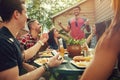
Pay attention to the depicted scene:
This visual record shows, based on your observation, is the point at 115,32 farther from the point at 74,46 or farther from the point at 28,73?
the point at 74,46

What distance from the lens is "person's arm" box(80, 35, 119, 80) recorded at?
1228 millimetres

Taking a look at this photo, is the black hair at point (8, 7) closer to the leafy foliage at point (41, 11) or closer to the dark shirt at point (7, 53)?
the dark shirt at point (7, 53)

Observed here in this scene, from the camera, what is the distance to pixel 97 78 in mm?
1255

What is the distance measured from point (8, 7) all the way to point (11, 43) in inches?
15.8

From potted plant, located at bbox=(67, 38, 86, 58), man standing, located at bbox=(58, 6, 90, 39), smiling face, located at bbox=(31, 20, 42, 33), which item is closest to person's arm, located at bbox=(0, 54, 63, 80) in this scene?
potted plant, located at bbox=(67, 38, 86, 58)

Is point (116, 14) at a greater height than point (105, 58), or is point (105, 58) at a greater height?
point (116, 14)

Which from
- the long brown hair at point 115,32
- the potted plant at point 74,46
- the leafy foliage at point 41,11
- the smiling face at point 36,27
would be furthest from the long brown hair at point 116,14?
the leafy foliage at point 41,11

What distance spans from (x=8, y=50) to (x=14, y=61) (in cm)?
11

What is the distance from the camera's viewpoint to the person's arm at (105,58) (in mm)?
1228

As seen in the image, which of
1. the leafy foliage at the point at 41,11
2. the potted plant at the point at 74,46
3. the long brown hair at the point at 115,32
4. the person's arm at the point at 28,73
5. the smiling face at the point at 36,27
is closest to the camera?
the long brown hair at the point at 115,32

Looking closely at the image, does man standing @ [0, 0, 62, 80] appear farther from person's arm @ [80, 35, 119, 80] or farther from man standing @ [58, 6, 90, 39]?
man standing @ [58, 6, 90, 39]

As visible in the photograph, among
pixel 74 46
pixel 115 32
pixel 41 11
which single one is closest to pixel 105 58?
pixel 115 32

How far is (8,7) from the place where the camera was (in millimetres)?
2604

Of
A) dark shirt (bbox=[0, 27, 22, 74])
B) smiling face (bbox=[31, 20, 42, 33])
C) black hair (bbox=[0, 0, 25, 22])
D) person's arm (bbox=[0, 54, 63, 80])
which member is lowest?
person's arm (bbox=[0, 54, 63, 80])
